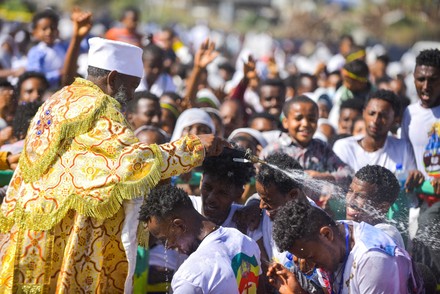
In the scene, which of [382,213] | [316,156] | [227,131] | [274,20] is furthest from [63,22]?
[274,20]

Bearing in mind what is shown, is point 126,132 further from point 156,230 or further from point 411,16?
point 411,16

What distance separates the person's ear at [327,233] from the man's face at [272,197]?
0.88 meters

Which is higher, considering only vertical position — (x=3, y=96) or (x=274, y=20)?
(x=3, y=96)

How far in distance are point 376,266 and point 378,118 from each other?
3005 mm

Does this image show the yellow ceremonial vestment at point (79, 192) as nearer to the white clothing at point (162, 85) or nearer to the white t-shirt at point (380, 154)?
the white t-shirt at point (380, 154)

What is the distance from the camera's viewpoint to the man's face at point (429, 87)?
308 inches

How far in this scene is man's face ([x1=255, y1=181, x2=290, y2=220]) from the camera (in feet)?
19.1

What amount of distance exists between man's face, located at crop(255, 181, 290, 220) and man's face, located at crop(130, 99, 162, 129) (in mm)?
2743

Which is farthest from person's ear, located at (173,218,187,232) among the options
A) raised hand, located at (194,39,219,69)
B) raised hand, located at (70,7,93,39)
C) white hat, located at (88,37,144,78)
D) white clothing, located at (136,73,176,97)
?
white clothing, located at (136,73,176,97)

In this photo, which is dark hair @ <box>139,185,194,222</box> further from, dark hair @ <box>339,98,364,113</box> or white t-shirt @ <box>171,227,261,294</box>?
dark hair @ <box>339,98,364,113</box>

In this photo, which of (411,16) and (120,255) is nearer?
(120,255)

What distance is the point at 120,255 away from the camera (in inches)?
214

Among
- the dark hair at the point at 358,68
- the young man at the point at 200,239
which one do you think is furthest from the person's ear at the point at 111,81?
the dark hair at the point at 358,68

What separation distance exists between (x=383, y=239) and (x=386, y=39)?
113 ft
